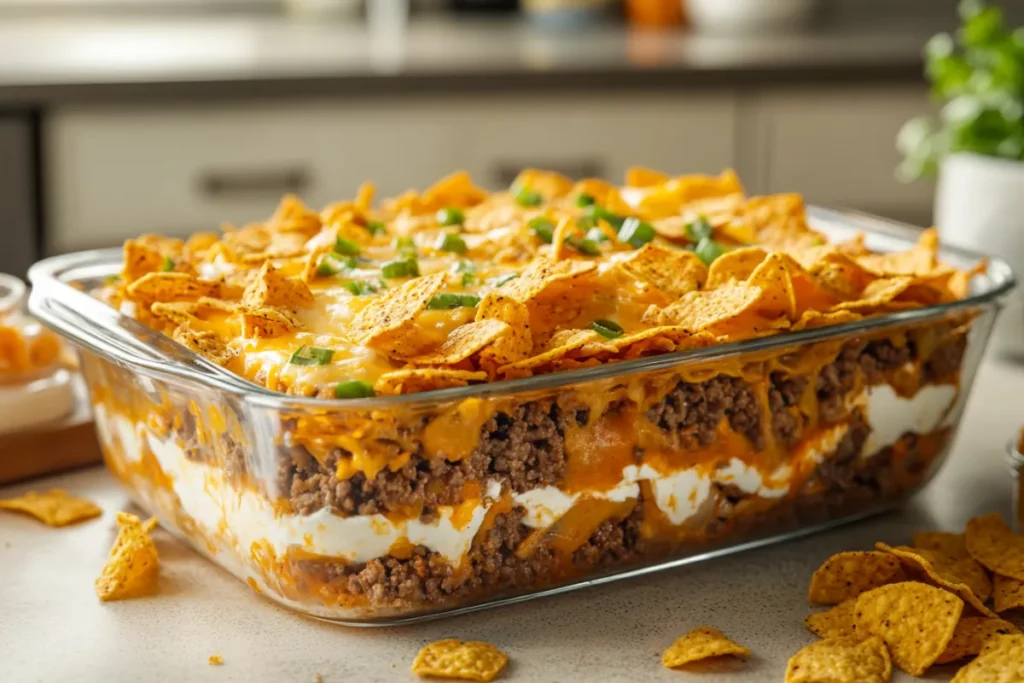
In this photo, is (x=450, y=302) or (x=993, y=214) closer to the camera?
(x=450, y=302)

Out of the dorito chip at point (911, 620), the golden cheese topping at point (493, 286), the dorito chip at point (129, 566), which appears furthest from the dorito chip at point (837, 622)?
the dorito chip at point (129, 566)

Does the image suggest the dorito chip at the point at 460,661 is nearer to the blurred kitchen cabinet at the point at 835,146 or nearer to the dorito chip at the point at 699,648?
the dorito chip at the point at 699,648

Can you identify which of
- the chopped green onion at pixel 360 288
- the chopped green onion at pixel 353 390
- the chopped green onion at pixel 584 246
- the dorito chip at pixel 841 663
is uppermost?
the chopped green onion at pixel 584 246

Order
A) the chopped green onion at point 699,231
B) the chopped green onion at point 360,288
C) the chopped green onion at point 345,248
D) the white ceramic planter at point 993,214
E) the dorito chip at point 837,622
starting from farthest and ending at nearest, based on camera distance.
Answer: the white ceramic planter at point 993,214, the chopped green onion at point 699,231, the chopped green onion at point 345,248, the chopped green onion at point 360,288, the dorito chip at point 837,622

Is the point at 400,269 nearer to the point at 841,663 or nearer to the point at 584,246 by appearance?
the point at 584,246

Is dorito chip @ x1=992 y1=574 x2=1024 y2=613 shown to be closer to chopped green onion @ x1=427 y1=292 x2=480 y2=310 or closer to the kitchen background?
chopped green onion @ x1=427 y1=292 x2=480 y2=310

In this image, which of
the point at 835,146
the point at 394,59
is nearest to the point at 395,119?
the point at 394,59
